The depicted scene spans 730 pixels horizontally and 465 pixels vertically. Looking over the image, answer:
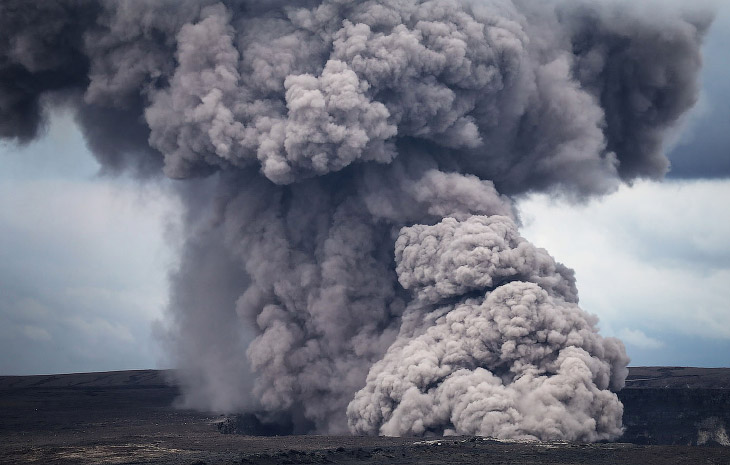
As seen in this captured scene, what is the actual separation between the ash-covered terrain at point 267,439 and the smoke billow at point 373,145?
4.31 metres

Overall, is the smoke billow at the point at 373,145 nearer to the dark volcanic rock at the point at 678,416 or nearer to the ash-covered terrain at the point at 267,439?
the ash-covered terrain at the point at 267,439

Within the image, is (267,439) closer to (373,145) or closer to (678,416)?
(373,145)

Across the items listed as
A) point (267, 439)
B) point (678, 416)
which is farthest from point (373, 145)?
point (678, 416)

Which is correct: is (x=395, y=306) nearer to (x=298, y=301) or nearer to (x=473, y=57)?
(x=298, y=301)

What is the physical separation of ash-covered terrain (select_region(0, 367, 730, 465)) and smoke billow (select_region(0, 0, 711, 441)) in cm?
431

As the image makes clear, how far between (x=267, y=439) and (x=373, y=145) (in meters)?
14.1

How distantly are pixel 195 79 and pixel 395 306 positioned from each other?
14471 mm

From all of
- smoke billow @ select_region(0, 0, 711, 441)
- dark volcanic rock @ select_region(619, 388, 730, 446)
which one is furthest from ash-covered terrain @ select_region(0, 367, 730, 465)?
smoke billow @ select_region(0, 0, 711, 441)

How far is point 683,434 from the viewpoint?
50.2 m

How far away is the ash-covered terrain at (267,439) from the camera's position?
108ft

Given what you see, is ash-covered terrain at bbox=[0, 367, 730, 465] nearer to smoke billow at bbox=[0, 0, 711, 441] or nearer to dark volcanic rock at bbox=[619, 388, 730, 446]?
dark volcanic rock at bbox=[619, 388, 730, 446]

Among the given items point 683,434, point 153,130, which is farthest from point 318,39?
point 683,434

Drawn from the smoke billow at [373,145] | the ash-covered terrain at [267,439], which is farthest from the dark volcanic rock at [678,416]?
the smoke billow at [373,145]

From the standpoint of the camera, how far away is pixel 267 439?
4097 centimetres
